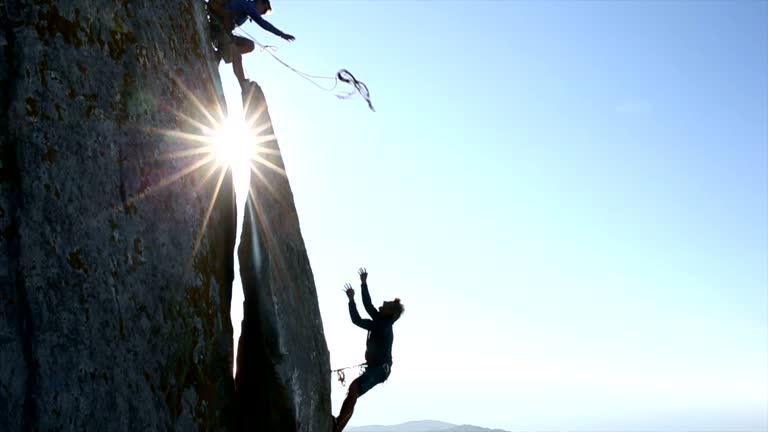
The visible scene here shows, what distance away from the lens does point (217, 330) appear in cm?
1353

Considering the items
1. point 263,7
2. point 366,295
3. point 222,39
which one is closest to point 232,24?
point 222,39

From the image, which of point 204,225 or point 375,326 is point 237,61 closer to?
point 204,225

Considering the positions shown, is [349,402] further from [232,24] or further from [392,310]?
[232,24]

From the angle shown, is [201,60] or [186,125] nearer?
[186,125]

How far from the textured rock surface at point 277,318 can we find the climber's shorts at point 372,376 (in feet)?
5.18

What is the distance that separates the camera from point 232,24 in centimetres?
1809

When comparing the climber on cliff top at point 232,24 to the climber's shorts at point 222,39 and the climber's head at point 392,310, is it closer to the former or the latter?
the climber's shorts at point 222,39

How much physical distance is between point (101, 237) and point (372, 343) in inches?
364

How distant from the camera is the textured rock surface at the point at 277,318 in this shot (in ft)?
47.6

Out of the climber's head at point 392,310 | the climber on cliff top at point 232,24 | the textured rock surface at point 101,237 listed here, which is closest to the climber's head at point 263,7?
the climber on cliff top at point 232,24

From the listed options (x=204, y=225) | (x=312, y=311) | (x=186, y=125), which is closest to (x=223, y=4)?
(x=186, y=125)

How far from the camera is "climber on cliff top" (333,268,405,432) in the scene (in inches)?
732

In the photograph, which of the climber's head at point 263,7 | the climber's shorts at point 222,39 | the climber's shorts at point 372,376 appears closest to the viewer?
the climber's shorts at point 222,39

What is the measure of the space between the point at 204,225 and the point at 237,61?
228 inches
